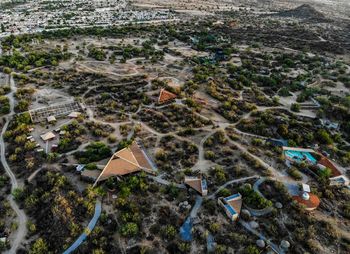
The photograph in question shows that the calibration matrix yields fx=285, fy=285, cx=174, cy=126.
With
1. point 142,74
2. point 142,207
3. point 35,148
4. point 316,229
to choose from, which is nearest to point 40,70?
point 142,74

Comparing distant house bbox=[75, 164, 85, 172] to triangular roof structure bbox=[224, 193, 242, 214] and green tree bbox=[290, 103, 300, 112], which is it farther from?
green tree bbox=[290, 103, 300, 112]

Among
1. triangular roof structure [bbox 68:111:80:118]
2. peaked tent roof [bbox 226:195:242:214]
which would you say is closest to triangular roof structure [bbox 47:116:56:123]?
triangular roof structure [bbox 68:111:80:118]

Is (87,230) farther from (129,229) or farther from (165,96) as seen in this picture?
(165,96)

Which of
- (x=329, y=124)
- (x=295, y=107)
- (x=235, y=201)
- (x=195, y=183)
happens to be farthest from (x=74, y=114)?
(x=329, y=124)

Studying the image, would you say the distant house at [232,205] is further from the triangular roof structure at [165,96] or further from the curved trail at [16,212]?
the triangular roof structure at [165,96]

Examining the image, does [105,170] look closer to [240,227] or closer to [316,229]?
[240,227]
